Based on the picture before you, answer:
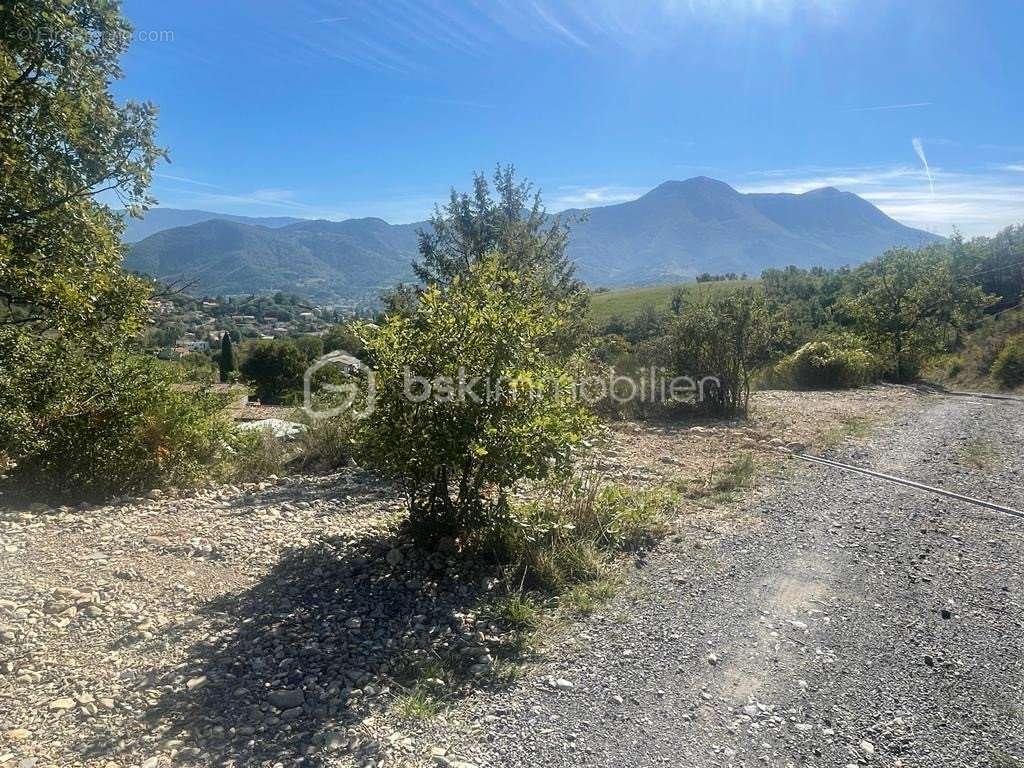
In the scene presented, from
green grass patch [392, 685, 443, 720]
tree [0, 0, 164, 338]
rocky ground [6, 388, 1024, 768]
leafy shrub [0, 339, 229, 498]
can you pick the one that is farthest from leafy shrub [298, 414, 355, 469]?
green grass patch [392, 685, 443, 720]

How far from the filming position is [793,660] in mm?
2959

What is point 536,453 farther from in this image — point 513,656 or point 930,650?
point 930,650

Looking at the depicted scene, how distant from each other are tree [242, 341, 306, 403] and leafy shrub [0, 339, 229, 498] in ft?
58.2

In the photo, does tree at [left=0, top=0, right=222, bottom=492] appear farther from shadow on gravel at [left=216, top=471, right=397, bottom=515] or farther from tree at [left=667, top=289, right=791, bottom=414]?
tree at [left=667, top=289, right=791, bottom=414]

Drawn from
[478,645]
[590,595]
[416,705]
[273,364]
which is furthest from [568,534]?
[273,364]

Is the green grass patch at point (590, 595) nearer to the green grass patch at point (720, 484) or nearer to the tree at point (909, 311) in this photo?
the green grass patch at point (720, 484)

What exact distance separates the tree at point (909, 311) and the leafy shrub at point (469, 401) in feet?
58.9

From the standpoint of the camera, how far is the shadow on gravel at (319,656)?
241cm

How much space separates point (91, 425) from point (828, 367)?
16151 mm

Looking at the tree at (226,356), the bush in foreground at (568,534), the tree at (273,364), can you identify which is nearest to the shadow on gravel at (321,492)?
the bush in foreground at (568,534)

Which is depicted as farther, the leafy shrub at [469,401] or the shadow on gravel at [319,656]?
the leafy shrub at [469,401]

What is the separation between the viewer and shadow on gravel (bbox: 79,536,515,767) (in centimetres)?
241

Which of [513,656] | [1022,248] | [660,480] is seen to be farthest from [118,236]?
[1022,248]

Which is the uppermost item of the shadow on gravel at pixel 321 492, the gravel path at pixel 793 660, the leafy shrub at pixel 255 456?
the leafy shrub at pixel 255 456
